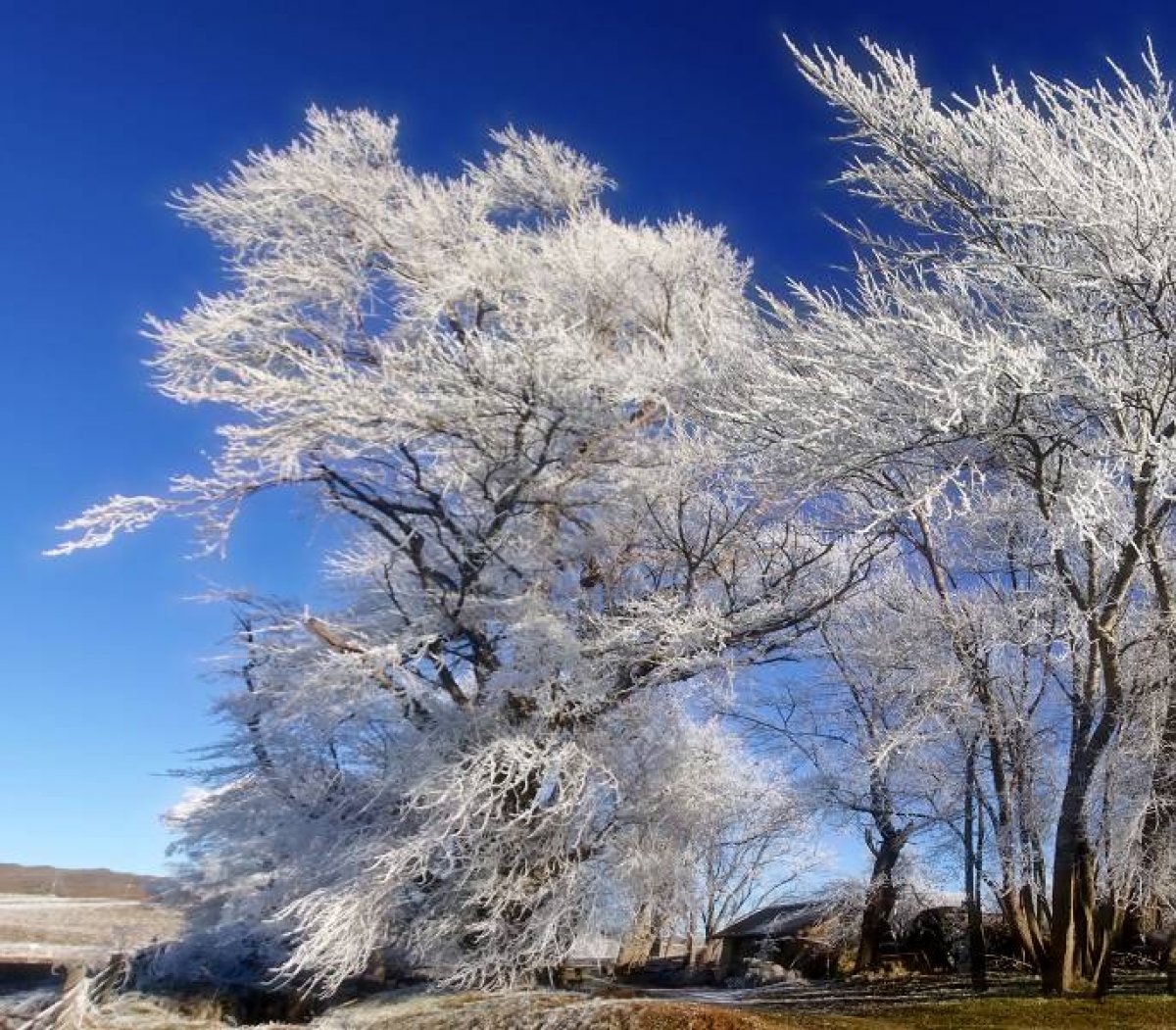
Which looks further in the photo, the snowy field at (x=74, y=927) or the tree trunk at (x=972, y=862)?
the snowy field at (x=74, y=927)

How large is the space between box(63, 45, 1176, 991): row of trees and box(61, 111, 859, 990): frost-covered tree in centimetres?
6

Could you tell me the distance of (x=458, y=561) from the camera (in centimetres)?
1491

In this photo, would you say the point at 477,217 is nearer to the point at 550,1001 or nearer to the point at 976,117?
the point at 976,117

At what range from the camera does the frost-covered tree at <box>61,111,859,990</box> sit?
13.0 m

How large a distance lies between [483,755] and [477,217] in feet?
28.1

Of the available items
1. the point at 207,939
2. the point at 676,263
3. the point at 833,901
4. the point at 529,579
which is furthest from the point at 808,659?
the point at 207,939

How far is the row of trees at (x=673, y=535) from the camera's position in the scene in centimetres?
968

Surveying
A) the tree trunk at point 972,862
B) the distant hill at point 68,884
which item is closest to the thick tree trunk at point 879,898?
the tree trunk at point 972,862

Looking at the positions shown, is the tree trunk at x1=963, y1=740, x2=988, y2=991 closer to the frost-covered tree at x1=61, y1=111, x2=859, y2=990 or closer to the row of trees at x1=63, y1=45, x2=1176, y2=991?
the row of trees at x1=63, y1=45, x2=1176, y2=991

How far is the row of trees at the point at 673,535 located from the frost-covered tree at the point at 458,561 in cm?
6

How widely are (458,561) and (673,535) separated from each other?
2936 millimetres

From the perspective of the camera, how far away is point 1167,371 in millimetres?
9586

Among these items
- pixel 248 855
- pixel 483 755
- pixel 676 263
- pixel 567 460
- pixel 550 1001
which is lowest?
pixel 550 1001

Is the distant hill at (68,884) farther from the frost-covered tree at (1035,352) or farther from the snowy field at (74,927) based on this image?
the frost-covered tree at (1035,352)
